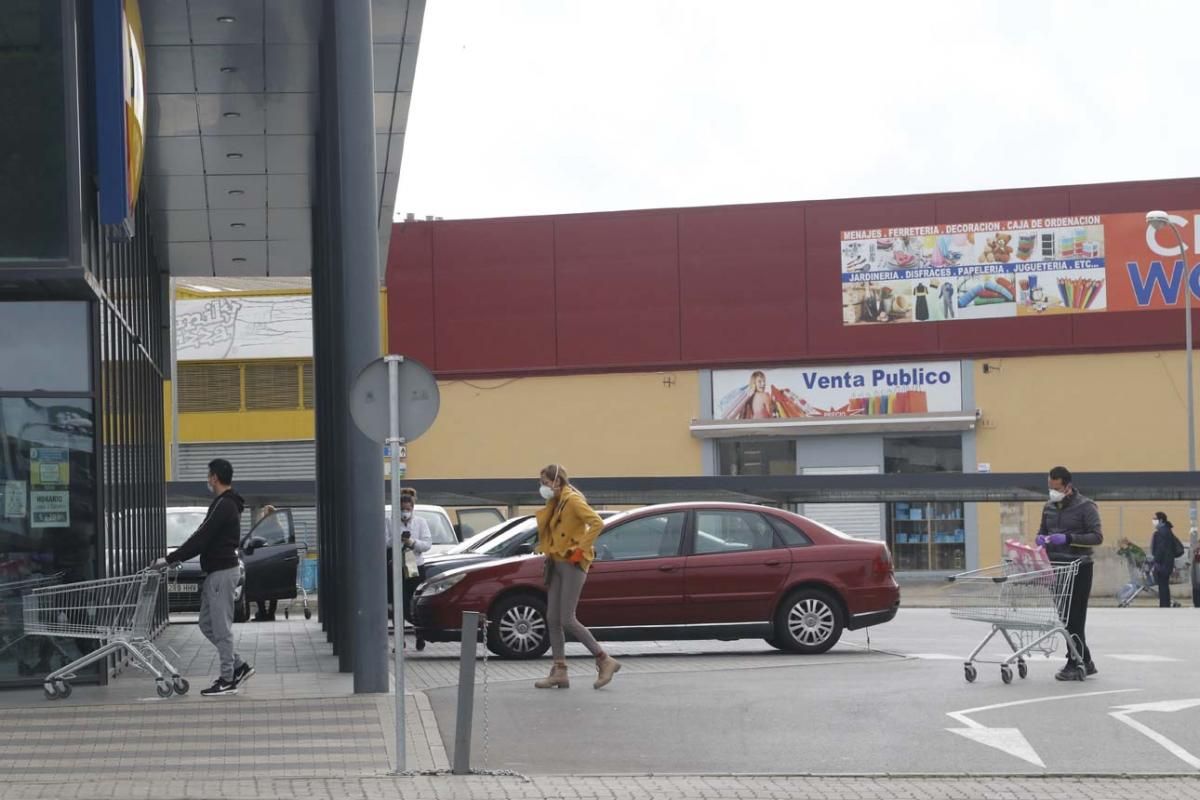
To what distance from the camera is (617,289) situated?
4538 centimetres

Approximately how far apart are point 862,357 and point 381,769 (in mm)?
35120

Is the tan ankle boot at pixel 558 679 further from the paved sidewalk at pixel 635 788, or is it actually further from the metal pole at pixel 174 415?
the metal pole at pixel 174 415

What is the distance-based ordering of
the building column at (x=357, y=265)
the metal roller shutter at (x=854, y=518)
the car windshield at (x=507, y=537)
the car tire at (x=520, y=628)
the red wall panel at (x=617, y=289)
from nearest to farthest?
the building column at (x=357, y=265)
the car tire at (x=520, y=628)
the car windshield at (x=507, y=537)
the metal roller shutter at (x=854, y=518)
the red wall panel at (x=617, y=289)

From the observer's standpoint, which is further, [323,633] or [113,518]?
[323,633]

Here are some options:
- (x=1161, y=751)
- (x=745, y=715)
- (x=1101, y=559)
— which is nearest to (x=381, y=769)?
(x=745, y=715)

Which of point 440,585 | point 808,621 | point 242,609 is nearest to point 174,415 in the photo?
point 242,609

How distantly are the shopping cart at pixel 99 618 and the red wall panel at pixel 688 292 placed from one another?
32247mm

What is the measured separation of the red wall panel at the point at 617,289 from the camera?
45000mm

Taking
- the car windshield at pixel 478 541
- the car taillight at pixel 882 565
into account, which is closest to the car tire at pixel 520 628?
the car windshield at pixel 478 541

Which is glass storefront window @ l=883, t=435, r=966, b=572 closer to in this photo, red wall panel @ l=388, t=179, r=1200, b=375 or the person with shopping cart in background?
red wall panel @ l=388, t=179, r=1200, b=375

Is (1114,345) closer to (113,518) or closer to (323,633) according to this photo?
(323,633)

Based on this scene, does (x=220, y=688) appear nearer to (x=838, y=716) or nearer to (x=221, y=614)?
(x=221, y=614)

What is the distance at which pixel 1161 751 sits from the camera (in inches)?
416

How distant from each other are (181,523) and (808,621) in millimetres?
13030
